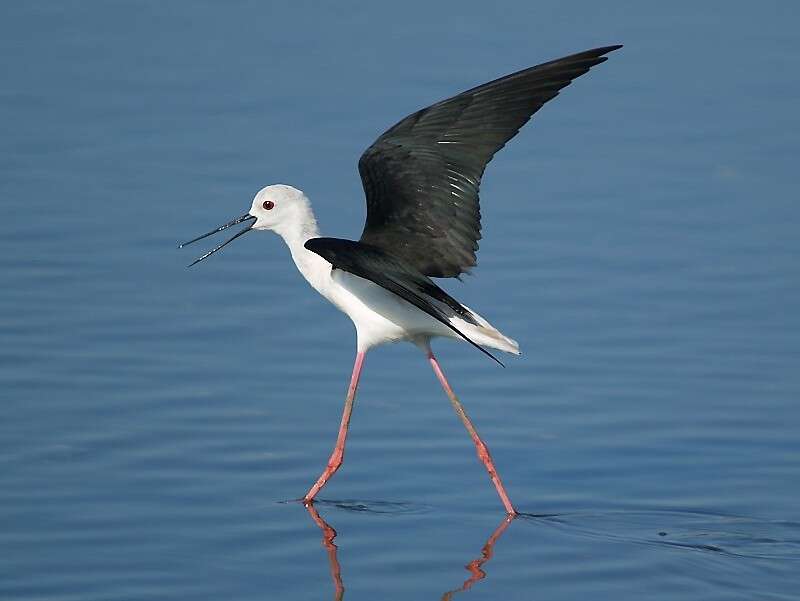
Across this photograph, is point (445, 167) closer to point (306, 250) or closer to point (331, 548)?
point (306, 250)

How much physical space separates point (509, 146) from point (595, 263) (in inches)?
77.5

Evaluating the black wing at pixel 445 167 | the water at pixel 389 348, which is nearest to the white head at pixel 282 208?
the black wing at pixel 445 167

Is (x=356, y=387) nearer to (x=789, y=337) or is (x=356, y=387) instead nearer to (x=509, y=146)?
(x=789, y=337)

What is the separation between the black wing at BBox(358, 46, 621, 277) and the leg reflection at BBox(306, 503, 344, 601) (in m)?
1.23

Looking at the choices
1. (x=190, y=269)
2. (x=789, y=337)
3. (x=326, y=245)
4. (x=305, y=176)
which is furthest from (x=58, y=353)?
(x=789, y=337)

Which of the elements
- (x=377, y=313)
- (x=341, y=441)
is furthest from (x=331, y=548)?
(x=377, y=313)

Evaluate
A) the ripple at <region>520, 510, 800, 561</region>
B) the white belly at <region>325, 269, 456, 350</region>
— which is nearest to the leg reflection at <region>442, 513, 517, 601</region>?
the ripple at <region>520, 510, 800, 561</region>

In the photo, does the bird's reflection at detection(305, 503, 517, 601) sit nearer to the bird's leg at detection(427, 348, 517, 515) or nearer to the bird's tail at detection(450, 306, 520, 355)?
the bird's leg at detection(427, 348, 517, 515)

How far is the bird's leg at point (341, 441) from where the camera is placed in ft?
24.4

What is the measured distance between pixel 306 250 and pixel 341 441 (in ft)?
3.00

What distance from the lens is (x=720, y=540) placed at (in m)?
6.95

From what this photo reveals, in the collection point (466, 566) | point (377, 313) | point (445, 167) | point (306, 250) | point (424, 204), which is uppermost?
point (445, 167)

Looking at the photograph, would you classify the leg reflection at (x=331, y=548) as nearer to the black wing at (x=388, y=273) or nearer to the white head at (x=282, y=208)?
the black wing at (x=388, y=273)

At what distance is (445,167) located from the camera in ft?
26.5
